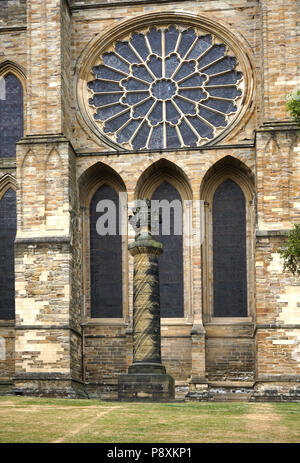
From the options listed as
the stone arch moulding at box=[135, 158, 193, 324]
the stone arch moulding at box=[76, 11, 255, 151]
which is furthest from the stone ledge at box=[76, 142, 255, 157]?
the stone arch moulding at box=[76, 11, 255, 151]

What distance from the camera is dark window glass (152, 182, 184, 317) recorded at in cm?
3106

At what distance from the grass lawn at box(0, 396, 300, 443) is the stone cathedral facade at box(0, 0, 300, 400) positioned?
5047 mm

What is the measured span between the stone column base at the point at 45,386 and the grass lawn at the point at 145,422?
409 cm

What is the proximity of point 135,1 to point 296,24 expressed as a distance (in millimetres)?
5386

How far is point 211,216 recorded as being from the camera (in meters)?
31.4

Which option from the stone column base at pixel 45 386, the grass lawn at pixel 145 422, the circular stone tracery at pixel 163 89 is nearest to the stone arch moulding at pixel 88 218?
the stone column base at pixel 45 386

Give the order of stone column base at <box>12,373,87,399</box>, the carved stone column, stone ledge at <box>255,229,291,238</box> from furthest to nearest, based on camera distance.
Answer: stone ledge at <box>255,229,291,238</box> → stone column base at <box>12,373,87,399</box> → the carved stone column

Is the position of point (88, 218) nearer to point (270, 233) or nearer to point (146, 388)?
point (270, 233)

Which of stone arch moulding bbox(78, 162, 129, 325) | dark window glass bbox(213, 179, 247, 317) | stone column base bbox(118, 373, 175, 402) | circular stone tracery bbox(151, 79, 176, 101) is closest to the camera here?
stone column base bbox(118, 373, 175, 402)

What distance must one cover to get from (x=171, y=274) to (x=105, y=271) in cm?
205

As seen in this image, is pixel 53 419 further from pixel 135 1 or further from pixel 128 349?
pixel 135 1

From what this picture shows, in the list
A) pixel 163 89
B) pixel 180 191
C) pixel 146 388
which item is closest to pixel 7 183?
pixel 180 191

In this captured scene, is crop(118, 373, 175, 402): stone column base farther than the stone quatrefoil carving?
No

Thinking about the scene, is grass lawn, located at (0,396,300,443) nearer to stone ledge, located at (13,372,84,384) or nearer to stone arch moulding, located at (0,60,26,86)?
stone ledge, located at (13,372,84,384)
